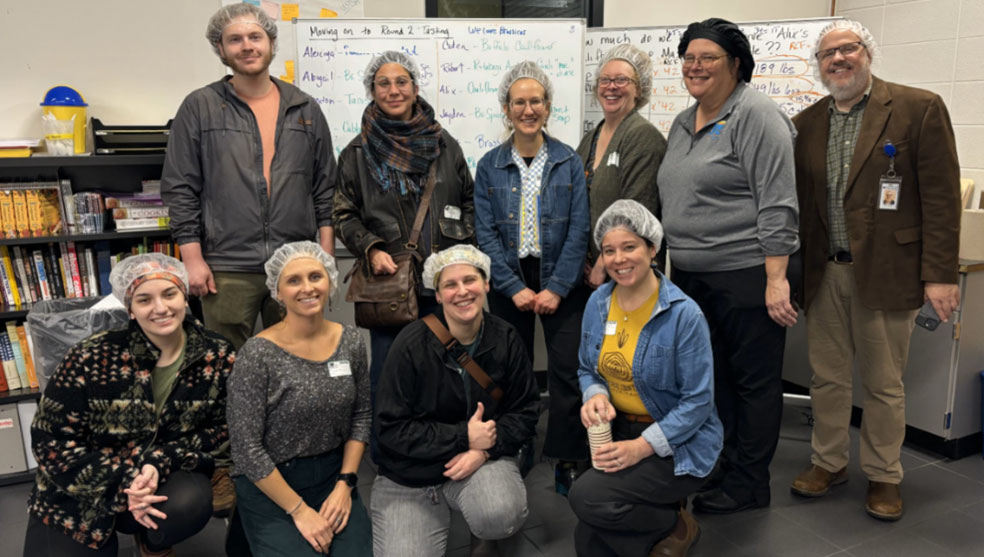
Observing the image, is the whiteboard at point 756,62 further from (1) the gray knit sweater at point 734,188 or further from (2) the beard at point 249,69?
(2) the beard at point 249,69

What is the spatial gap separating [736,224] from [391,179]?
49.6 inches

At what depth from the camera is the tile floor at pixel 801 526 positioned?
236cm

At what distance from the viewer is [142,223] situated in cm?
306

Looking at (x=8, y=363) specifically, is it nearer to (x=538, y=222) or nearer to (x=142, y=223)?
(x=142, y=223)

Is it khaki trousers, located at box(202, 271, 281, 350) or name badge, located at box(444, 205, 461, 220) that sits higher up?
Result: name badge, located at box(444, 205, 461, 220)

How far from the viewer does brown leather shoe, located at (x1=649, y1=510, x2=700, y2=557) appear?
219cm

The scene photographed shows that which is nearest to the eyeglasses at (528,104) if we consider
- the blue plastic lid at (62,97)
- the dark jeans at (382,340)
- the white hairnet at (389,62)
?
the white hairnet at (389,62)

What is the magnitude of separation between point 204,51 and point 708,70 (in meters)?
2.52

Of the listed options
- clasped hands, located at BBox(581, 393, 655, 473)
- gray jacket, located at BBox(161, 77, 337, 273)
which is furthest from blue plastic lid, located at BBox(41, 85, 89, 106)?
clasped hands, located at BBox(581, 393, 655, 473)

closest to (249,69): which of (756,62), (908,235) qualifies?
(908,235)

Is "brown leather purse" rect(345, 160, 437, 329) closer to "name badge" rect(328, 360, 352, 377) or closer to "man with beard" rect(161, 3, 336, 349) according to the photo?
"man with beard" rect(161, 3, 336, 349)

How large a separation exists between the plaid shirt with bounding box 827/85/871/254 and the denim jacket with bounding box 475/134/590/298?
0.92m

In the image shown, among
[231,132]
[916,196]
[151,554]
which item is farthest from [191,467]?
[916,196]

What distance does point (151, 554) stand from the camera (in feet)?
6.86
